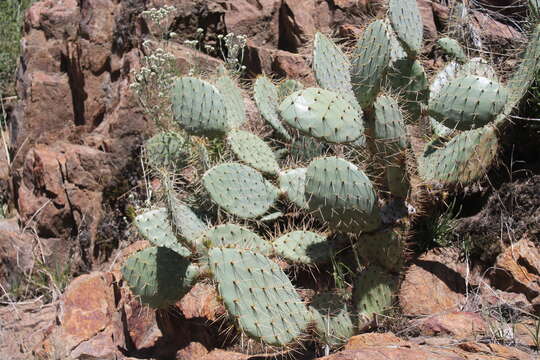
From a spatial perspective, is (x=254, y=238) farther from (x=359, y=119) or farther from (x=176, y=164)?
(x=176, y=164)

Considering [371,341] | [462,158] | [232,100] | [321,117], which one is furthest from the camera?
[232,100]

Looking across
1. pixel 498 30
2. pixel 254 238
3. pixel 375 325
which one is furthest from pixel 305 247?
pixel 498 30

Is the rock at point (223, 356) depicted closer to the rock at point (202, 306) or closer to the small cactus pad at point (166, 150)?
the rock at point (202, 306)

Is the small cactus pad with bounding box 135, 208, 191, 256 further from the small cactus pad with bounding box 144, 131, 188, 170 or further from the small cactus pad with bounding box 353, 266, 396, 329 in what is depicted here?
the small cactus pad with bounding box 353, 266, 396, 329

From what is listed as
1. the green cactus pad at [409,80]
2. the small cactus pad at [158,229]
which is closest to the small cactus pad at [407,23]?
the green cactus pad at [409,80]

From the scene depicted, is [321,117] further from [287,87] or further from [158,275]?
[287,87]

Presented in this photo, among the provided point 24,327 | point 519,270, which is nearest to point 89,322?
point 24,327

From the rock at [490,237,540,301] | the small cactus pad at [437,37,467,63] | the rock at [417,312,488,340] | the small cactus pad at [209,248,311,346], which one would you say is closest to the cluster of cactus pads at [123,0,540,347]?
the small cactus pad at [209,248,311,346]
